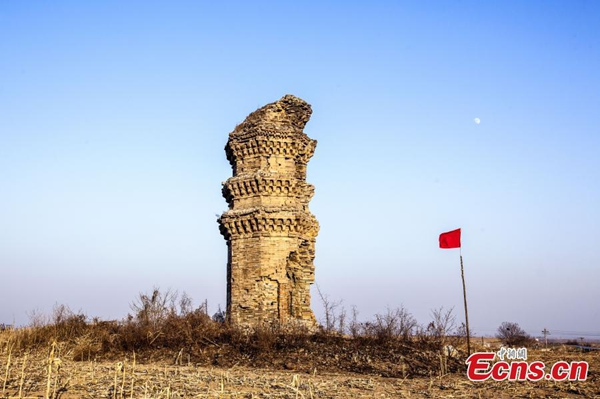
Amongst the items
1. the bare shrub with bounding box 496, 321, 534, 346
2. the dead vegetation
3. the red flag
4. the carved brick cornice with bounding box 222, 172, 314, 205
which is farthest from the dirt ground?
the bare shrub with bounding box 496, 321, 534, 346

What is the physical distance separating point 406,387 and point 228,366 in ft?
16.2

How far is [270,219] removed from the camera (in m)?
19.9

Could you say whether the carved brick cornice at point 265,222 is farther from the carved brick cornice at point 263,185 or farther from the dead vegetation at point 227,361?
the dead vegetation at point 227,361

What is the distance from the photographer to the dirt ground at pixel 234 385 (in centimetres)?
869

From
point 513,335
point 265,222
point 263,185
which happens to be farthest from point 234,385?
point 513,335

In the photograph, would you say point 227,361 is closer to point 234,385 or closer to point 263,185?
point 234,385

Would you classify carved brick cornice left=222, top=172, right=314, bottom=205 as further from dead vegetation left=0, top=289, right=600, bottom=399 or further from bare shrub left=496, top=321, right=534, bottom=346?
bare shrub left=496, top=321, right=534, bottom=346

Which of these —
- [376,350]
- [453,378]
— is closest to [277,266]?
[376,350]

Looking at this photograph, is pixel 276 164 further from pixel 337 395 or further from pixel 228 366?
pixel 337 395

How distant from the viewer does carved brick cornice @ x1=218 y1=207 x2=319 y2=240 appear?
19.9 m

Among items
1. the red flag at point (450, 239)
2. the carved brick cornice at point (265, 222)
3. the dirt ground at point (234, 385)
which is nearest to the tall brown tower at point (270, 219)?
the carved brick cornice at point (265, 222)

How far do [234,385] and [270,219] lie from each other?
406 inches

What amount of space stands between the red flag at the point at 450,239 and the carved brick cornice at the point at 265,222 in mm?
6187

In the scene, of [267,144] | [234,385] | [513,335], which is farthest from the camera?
[513,335]
